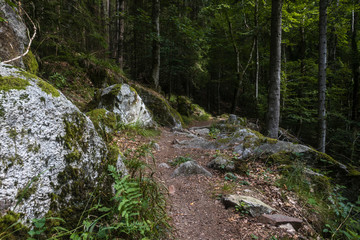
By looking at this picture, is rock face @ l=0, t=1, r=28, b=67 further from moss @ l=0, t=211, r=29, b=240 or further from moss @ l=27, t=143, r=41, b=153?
moss @ l=0, t=211, r=29, b=240

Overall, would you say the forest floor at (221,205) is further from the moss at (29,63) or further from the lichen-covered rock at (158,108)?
the lichen-covered rock at (158,108)

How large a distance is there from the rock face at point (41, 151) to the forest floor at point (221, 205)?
1.31 metres

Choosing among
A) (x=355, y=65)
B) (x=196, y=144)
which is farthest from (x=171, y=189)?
(x=355, y=65)

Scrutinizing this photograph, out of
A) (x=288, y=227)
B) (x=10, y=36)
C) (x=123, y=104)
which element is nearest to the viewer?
(x=288, y=227)

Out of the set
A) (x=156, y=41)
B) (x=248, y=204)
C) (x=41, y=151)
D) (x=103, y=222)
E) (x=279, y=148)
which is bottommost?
(x=248, y=204)

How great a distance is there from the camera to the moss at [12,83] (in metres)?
1.58

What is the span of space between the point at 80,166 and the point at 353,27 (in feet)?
59.6

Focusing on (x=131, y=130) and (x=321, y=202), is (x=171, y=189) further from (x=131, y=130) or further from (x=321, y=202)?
(x=131, y=130)

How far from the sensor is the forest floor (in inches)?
92.1

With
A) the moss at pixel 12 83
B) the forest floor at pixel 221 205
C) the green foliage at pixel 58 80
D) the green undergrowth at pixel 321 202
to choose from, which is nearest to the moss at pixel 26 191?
the moss at pixel 12 83

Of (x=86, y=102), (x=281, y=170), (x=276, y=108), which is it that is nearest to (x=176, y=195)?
(x=281, y=170)

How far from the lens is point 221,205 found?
2.92 m

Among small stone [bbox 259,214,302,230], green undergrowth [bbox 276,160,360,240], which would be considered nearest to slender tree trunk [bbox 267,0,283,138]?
green undergrowth [bbox 276,160,360,240]

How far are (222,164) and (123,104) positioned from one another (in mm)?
4102
